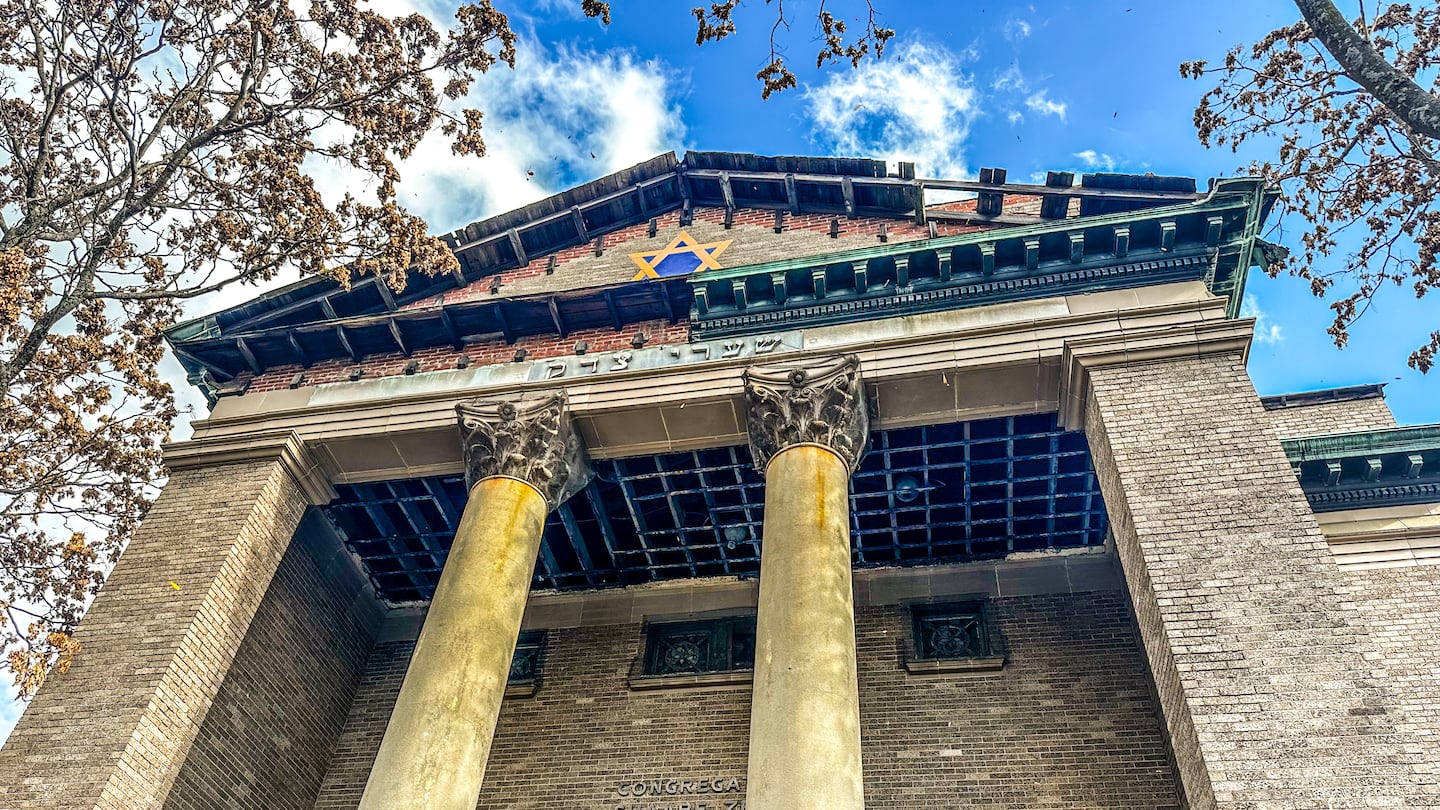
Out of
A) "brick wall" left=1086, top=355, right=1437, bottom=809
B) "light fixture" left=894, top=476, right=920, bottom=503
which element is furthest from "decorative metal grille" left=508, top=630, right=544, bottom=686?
"brick wall" left=1086, top=355, right=1437, bottom=809

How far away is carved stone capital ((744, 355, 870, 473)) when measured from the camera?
476 inches

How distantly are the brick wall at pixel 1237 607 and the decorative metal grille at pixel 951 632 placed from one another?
450 centimetres

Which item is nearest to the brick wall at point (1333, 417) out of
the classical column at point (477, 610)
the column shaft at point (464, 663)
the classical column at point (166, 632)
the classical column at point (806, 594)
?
the classical column at point (806, 594)

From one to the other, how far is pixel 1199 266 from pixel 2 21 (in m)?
14.9

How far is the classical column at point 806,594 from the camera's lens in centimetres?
863

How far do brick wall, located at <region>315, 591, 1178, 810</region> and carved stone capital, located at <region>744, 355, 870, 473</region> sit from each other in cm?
452

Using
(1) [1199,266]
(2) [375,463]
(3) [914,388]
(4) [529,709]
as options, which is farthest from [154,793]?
(1) [1199,266]

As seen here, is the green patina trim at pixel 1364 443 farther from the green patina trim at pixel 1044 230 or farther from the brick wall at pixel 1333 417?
the green patina trim at pixel 1044 230

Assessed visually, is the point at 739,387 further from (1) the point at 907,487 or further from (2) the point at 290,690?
(2) the point at 290,690

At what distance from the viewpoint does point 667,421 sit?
44.2 feet

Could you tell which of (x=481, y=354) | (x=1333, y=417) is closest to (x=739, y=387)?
(x=481, y=354)

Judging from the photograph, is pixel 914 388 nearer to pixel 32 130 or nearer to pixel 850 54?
pixel 850 54

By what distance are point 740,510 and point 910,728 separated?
4124 mm

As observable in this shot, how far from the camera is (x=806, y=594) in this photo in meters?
10.0
